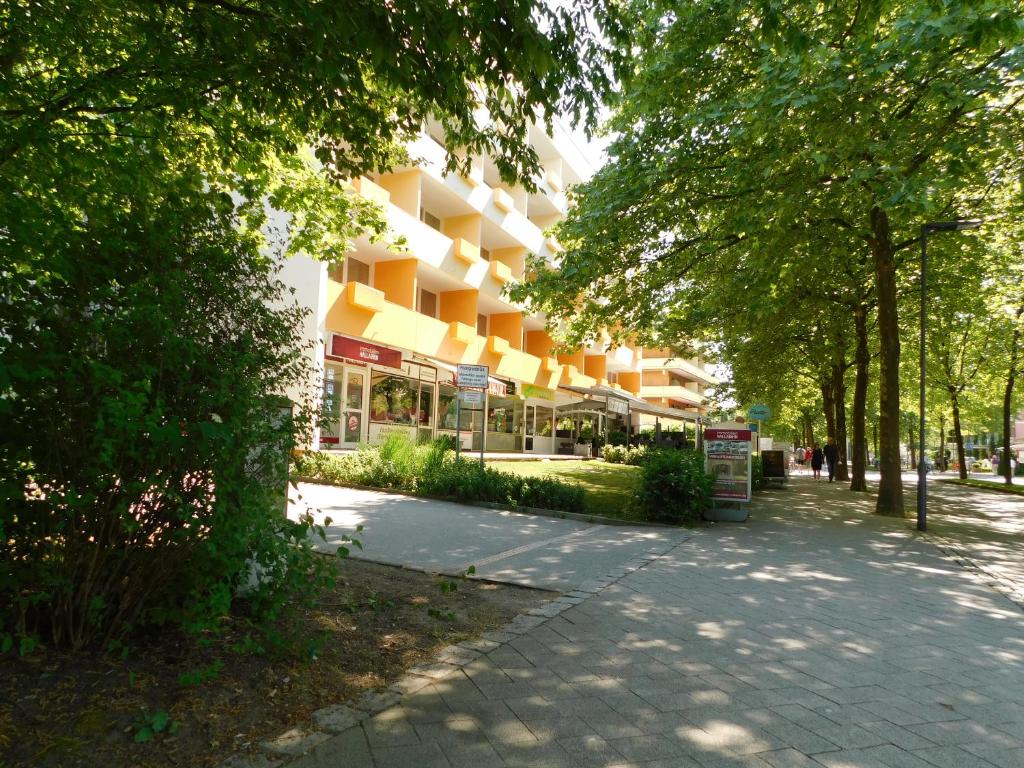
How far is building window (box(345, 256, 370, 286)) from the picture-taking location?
70.3 ft

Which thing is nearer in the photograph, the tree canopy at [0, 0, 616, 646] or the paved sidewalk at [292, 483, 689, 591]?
the tree canopy at [0, 0, 616, 646]

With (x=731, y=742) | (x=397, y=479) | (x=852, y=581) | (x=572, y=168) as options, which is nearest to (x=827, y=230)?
(x=852, y=581)

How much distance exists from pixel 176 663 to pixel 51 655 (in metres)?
0.57

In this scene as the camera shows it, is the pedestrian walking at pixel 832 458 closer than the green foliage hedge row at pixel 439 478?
No

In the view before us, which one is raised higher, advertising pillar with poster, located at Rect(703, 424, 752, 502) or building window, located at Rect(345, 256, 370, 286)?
building window, located at Rect(345, 256, 370, 286)

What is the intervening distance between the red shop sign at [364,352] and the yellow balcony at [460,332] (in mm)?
2759

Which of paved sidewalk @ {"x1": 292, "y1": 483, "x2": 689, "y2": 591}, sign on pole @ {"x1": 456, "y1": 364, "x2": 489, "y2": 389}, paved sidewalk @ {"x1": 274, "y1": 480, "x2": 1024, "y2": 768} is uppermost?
sign on pole @ {"x1": 456, "y1": 364, "x2": 489, "y2": 389}

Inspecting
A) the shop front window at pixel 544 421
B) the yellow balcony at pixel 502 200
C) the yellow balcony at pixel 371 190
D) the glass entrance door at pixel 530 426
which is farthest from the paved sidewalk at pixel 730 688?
the shop front window at pixel 544 421

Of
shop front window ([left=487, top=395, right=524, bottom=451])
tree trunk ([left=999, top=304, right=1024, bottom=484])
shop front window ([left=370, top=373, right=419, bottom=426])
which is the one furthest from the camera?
shop front window ([left=487, top=395, right=524, bottom=451])

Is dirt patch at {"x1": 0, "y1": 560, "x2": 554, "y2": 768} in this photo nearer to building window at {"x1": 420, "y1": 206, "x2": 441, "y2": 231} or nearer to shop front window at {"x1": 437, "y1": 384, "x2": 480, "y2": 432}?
shop front window at {"x1": 437, "y1": 384, "x2": 480, "y2": 432}

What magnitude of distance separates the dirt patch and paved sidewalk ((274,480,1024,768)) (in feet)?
1.29

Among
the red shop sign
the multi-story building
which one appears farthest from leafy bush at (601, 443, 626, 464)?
the red shop sign

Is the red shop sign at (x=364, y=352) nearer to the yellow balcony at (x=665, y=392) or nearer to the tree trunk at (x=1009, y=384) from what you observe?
the tree trunk at (x=1009, y=384)

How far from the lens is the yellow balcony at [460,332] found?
2381cm
